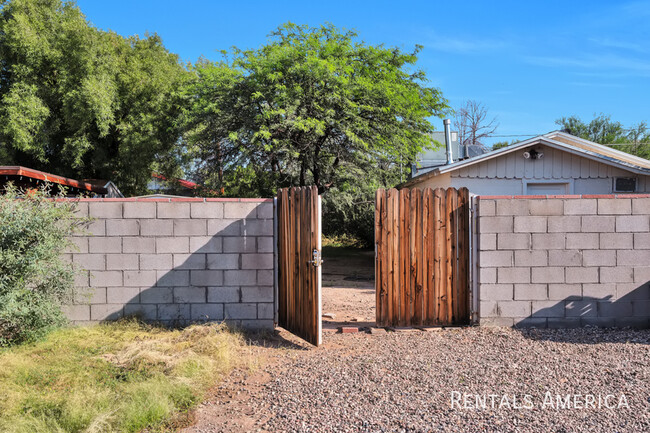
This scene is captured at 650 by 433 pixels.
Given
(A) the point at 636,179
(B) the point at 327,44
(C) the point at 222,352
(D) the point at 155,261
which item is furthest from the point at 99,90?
(A) the point at 636,179

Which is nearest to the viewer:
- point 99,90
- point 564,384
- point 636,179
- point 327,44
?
point 564,384

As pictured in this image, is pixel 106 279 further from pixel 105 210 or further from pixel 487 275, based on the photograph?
pixel 487 275

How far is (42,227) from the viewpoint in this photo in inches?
201

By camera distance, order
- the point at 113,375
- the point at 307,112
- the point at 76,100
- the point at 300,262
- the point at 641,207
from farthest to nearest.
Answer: the point at 76,100
the point at 307,112
the point at 641,207
the point at 300,262
the point at 113,375

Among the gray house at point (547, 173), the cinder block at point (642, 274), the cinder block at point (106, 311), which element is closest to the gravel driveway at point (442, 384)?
the cinder block at point (642, 274)

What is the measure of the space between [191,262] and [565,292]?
4.78m

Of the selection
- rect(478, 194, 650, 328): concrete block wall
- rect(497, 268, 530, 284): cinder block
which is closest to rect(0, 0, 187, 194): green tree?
rect(478, 194, 650, 328): concrete block wall

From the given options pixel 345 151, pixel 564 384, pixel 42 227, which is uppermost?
pixel 345 151

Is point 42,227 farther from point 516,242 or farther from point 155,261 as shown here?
point 516,242

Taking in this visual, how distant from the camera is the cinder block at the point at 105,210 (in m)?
5.82

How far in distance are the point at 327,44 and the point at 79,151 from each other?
32.5ft

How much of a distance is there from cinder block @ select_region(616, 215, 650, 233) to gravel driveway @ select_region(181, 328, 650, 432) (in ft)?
4.20

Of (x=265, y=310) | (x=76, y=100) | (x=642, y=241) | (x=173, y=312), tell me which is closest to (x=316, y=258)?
(x=265, y=310)

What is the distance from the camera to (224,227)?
19.1ft
